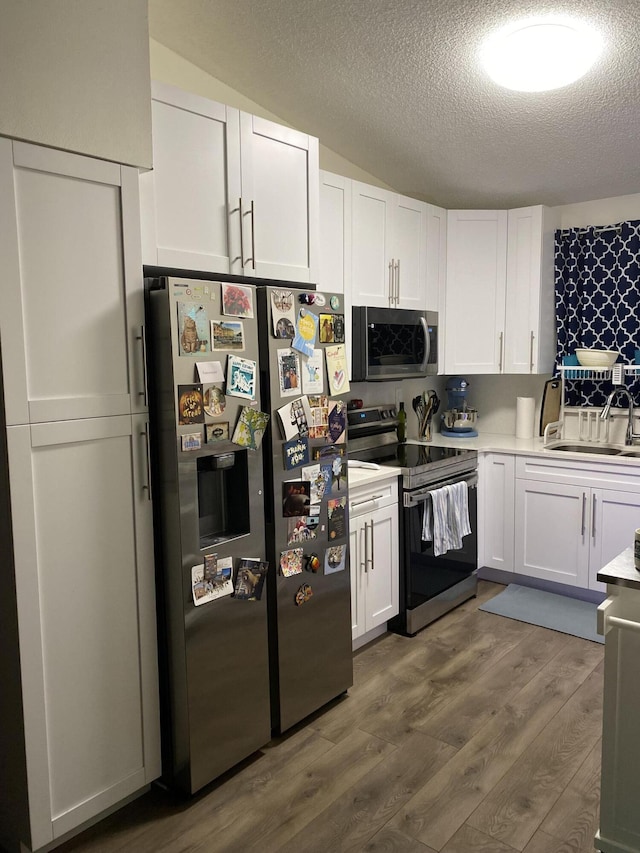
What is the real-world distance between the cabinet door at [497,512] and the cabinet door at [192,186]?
222 centimetres

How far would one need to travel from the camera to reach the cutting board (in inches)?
166

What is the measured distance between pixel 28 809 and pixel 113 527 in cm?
82

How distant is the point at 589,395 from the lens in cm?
413

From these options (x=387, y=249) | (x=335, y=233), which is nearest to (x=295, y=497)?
(x=335, y=233)

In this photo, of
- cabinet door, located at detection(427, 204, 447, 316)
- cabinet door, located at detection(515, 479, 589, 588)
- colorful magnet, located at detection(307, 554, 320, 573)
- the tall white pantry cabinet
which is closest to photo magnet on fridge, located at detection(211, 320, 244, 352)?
the tall white pantry cabinet

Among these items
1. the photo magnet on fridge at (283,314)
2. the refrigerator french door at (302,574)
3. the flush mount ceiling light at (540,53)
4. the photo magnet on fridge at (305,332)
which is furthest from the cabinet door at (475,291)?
the photo magnet on fridge at (283,314)

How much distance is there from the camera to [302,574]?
8.23 ft

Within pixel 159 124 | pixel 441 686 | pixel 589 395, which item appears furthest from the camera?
pixel 589 395

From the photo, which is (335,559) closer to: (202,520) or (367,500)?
(367,500)

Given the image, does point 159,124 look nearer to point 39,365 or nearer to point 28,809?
point 39,365

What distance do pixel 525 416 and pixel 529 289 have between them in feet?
2.70

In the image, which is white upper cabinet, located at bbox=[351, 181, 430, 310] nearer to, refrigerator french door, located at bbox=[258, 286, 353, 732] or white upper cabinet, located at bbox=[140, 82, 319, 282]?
white upper cabinet, located at bbox=[140, 82, 319, 282]

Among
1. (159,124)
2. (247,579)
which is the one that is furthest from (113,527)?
(159,124)

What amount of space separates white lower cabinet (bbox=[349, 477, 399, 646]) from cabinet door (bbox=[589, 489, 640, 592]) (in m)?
1.15
